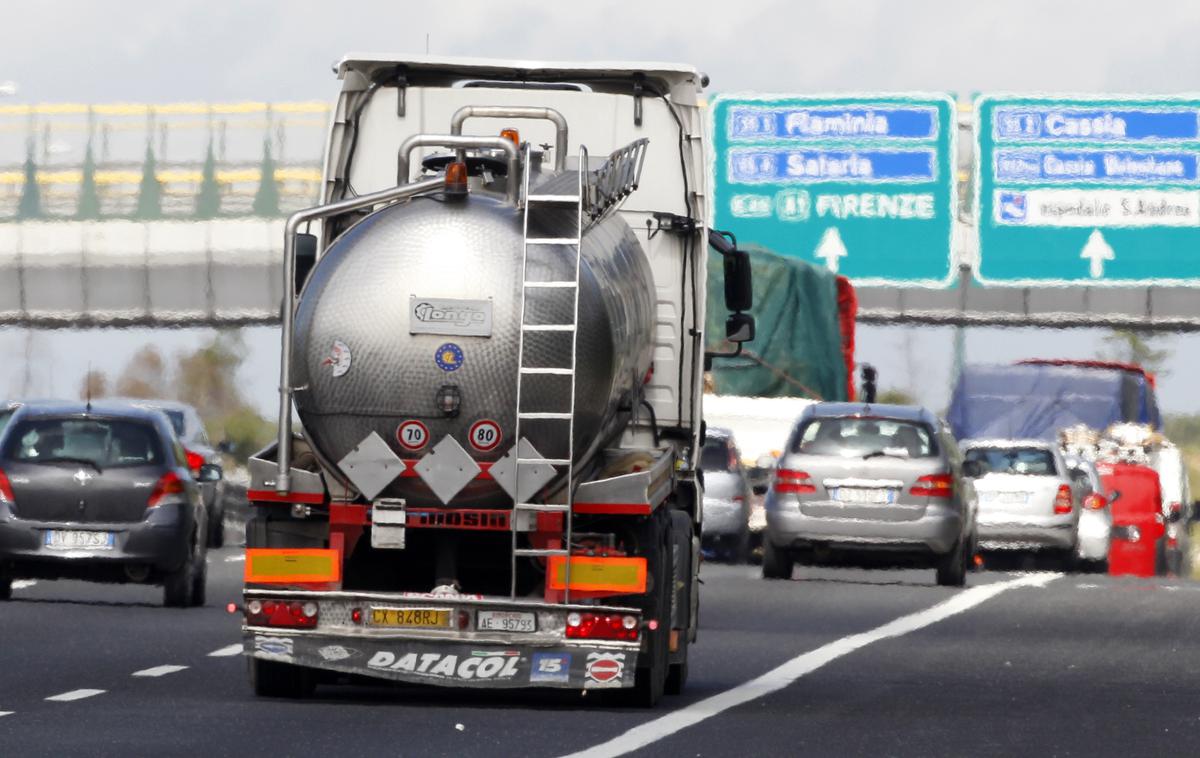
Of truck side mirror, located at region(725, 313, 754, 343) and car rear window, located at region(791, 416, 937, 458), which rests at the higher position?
truck side mirror, located at region(725, 313, 754, 343)

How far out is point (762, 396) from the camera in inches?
1721

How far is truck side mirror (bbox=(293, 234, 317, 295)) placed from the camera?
15.2 metres

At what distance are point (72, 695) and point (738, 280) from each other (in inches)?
191

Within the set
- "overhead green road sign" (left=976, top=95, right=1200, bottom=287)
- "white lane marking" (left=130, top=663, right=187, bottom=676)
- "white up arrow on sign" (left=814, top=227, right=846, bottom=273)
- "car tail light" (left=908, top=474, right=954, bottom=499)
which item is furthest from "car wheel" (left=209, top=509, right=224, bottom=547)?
"overhead green road sign" (left=976, top=95, right=1200, bottom=287)

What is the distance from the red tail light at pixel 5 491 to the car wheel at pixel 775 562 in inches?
338

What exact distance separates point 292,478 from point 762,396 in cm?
2886

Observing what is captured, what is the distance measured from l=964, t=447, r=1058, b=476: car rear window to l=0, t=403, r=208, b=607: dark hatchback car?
42.0 ft

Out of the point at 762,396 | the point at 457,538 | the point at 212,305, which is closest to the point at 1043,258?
the point at 762,396

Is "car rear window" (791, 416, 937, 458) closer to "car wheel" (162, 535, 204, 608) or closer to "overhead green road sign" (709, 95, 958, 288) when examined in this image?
"car wheel" (162, 535, 204, 608)

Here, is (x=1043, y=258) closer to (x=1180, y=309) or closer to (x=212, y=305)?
(x=1180, y=309)

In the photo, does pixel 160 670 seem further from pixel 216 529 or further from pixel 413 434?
pixel 216 529

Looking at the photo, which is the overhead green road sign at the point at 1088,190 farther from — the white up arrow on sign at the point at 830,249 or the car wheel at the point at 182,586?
the car wheel at the point at 182,586

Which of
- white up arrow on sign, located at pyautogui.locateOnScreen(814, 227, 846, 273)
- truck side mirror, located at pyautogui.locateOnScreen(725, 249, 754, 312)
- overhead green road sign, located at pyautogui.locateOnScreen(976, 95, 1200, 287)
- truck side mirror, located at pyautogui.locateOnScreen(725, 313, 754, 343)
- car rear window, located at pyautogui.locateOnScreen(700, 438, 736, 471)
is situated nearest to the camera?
truck side mirror, located at pyautogui.locateOnScreen(725, 249, 754, 312)

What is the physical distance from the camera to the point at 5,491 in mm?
23781
